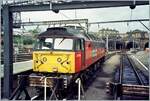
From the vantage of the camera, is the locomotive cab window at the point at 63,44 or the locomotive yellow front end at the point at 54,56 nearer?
the locomotive yellow front end at the point at 54,56

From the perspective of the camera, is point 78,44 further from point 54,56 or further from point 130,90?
point 130,90

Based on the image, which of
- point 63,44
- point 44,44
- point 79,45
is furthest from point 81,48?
point 44,44

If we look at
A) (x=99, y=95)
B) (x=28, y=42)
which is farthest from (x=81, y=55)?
(x=28, y=42)

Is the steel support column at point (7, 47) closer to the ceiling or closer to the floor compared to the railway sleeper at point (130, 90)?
closer to the ceiling

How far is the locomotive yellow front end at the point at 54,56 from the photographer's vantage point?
1293 cm

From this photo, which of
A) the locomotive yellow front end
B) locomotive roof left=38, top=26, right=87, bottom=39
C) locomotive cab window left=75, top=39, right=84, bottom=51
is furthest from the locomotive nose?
locomotive roof left=38, top=26, right=87, bottom=39

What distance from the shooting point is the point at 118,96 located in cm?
1152

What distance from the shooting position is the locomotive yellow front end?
12930 millimetres

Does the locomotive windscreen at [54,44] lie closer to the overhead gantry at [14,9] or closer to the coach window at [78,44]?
the coach window at [78,44]

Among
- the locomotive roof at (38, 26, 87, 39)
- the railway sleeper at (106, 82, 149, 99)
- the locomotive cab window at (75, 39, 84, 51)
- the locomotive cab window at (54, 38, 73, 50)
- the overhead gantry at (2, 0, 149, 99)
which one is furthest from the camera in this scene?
the locomotive cab window at (75, 39, 84, 51)

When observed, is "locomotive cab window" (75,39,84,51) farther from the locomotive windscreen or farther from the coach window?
the locomotive windscreen

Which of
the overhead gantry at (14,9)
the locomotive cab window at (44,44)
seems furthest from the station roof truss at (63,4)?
the locomotive cab window at (44,44)

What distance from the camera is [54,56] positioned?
1309cm

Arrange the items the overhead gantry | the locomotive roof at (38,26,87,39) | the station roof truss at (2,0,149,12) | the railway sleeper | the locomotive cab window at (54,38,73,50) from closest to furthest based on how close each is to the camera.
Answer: the railway sleeper
the station roof truss at (2,0,149,12)
the overhead gantry
the locomotive cab window at (54,38,73,50)
the locomotive roof at (38,26,87,39)
